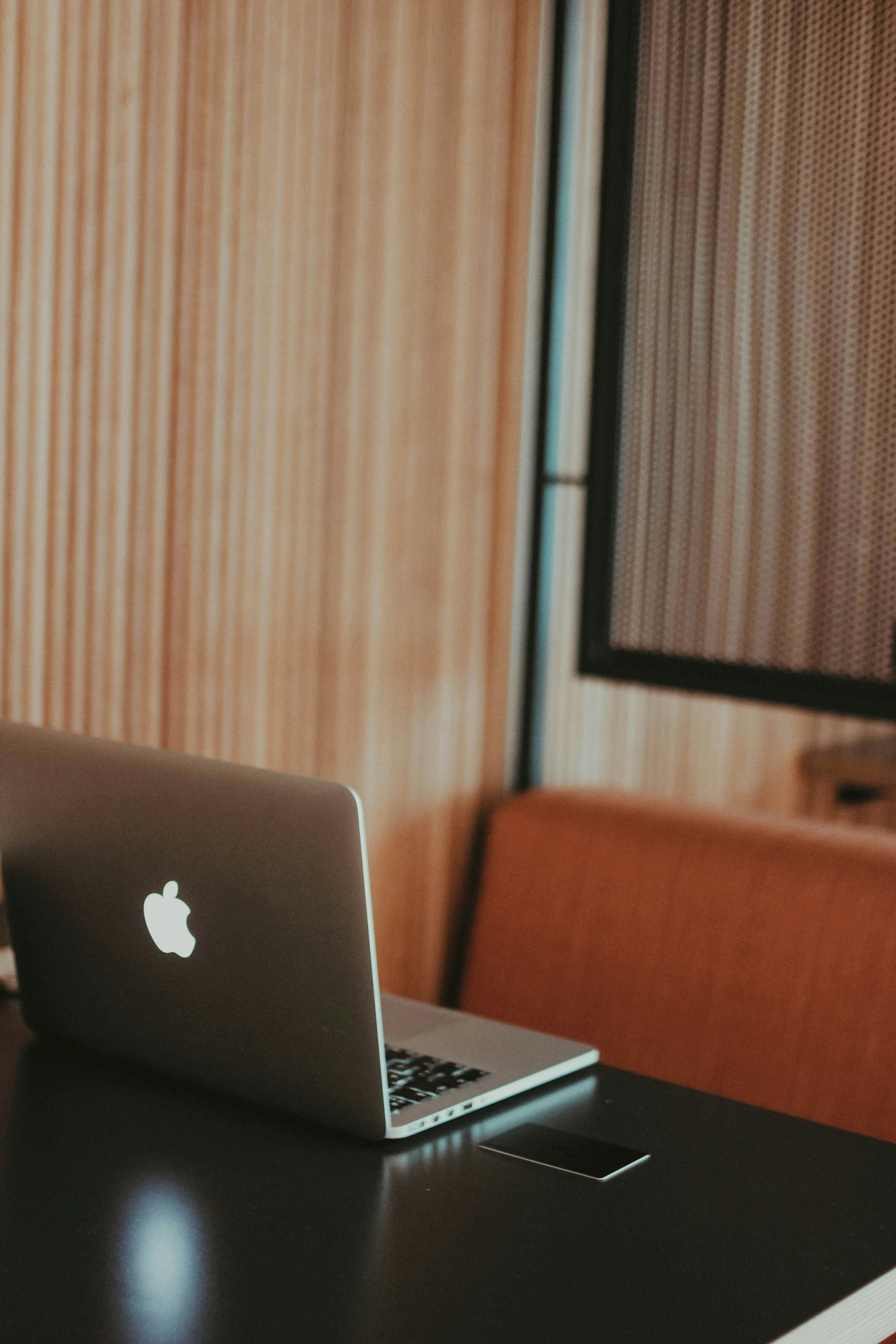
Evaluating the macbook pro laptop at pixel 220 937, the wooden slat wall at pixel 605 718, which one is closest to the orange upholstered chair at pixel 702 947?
the wooden slat wall at pixel 605 718

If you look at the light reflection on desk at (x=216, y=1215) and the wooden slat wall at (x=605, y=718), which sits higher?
the wooden slat wall at (x=605, y=718)

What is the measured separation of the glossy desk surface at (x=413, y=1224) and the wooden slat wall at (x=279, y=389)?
74cm

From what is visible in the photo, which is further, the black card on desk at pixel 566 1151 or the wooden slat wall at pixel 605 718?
the wooden slat wall at pixel 605 718

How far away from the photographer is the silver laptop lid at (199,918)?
119cm

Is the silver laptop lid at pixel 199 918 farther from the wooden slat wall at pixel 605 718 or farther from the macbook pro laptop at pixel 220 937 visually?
the wooden slat wall at pixel 605 718

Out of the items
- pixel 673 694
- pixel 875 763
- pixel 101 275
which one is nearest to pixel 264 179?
pixel 101 275

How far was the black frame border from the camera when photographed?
2.15m

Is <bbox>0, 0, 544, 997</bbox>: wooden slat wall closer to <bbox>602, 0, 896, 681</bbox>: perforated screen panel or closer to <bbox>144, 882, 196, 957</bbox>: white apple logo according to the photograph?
<bbox>602, 0, 896, 681</bbox>: perforated screen panel

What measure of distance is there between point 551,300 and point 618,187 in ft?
0.79

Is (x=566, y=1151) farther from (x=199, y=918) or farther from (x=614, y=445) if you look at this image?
(x=614, y=445)

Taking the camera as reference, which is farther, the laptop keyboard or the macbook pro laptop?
the laptop keyboard

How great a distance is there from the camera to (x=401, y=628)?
2.31 metres

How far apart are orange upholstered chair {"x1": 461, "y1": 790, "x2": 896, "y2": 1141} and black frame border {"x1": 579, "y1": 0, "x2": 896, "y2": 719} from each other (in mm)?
183

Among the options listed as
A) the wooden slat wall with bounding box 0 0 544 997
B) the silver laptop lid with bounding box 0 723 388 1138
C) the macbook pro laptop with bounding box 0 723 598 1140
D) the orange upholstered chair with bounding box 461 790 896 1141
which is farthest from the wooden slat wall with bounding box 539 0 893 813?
the silver laptop lid with bounding box 0 723 388 1138
